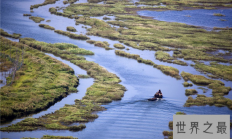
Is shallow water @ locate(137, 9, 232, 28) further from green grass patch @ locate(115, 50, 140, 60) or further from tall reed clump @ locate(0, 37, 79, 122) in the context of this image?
tall reed clump @ locate(0, 37, 79, 122)

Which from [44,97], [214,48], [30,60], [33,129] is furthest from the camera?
[214,48]

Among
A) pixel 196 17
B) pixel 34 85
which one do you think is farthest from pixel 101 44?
pixel 196 17

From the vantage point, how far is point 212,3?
545 feet

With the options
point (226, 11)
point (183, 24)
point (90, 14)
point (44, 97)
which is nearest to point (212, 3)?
point (226, 11)

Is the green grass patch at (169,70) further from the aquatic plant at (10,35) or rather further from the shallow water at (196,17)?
the shallow water at (196,17)

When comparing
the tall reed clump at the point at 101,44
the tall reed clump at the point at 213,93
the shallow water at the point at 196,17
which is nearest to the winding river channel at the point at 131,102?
the tall reed clump at the point at 213,93

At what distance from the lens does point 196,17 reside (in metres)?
134

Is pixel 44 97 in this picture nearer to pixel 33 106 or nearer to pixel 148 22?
pixel 33 106

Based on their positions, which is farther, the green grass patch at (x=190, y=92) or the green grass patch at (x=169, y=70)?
the green grass patch at (x=169, y=70)

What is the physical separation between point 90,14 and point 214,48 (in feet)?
202

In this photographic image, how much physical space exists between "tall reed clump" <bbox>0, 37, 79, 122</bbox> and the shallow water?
7788cm

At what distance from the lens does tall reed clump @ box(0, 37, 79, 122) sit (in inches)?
1682

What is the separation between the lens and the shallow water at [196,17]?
12288cm

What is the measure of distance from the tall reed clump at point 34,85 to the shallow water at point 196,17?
77.9 m
